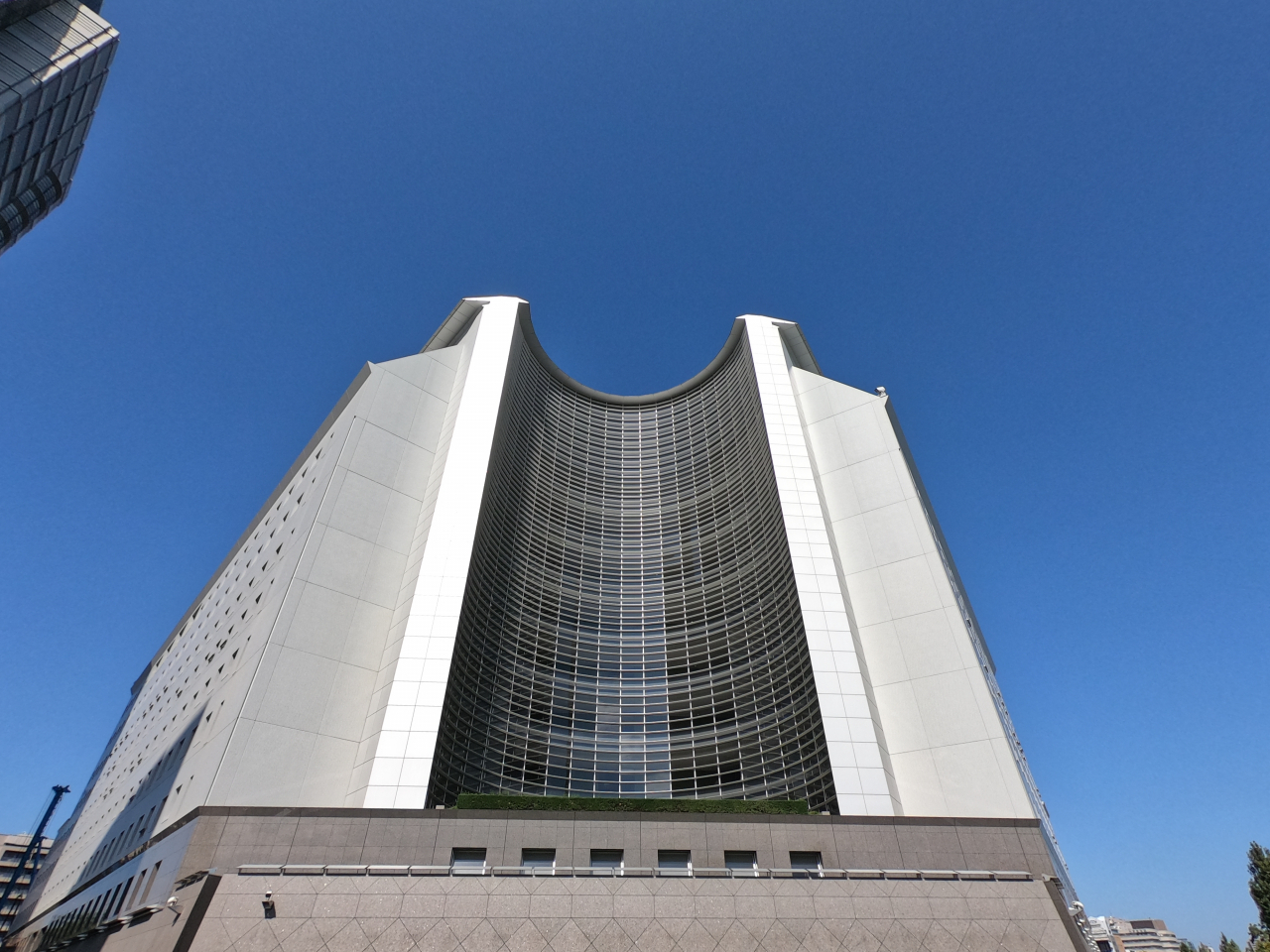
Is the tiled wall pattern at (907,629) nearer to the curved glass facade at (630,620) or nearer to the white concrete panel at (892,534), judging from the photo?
the white concrete panel at (892,534)

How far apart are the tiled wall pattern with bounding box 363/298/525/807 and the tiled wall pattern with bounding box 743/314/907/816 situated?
17.3 m

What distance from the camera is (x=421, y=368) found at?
4597cm

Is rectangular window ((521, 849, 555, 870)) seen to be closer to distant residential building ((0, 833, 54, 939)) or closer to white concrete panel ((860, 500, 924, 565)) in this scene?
white concrete panel ((860, 500, 924, 565))

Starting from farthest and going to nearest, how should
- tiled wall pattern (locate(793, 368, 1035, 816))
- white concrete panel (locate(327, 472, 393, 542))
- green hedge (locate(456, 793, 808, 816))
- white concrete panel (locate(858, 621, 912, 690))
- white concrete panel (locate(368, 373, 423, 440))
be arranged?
1. white concrete panel (locate(368, 373, 423, 440))
2. white concrete panel (locate(327, 472, 393, 542))
3. white concrete panel (locate(858, 621, 912, 690))
4. tiled wall pattern (locate(793, 368, 1035, 816))
5. green hedge (locate(456, 793, 808, 816))

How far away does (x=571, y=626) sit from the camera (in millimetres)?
41562

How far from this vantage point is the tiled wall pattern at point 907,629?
94.2 feet

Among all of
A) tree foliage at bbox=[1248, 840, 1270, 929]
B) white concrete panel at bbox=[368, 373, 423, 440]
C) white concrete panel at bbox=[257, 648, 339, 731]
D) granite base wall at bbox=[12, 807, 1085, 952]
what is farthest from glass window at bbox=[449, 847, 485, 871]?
tree foliage at bbox=[1248, 840, 1270, 929]

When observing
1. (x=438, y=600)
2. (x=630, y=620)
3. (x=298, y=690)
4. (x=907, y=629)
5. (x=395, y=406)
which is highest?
(x=395, y=406)

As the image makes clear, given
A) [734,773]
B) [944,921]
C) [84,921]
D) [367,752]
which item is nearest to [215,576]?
[84,921]

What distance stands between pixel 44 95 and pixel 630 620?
43045 mm

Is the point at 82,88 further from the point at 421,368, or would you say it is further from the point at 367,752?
the point at 367,752

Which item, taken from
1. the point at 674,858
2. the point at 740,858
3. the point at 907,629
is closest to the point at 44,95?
the point at 674,858

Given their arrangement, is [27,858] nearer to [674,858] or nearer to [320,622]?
[320,622]

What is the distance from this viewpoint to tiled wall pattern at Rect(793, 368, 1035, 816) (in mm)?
28719
